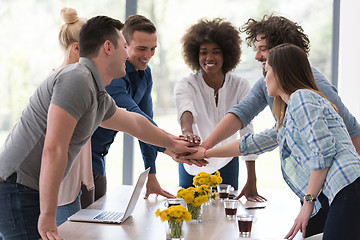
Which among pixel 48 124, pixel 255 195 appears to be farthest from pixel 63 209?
pixel 255 195

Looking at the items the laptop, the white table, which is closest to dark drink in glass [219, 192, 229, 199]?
the white table

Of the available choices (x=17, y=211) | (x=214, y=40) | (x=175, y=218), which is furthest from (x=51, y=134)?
(x=214, y=40)

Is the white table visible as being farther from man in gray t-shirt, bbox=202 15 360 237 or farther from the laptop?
man in gray t-shirt, bbox=202 15 360 237

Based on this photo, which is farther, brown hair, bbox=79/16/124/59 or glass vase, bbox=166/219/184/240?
brown hair, bbox=79/16/124/59

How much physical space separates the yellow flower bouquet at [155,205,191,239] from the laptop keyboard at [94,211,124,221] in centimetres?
43

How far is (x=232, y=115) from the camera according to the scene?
2773mm

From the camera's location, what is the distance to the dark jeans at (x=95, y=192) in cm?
252

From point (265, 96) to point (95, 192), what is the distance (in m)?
1.21

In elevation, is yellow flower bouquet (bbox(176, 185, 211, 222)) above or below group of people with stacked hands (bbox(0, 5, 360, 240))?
below

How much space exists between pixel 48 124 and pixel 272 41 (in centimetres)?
147

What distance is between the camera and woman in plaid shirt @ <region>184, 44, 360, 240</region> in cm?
162

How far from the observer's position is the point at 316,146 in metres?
1.67

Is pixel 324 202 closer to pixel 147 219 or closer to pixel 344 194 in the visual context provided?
pixel 344 194

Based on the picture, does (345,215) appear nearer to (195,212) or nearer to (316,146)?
(316,146)
